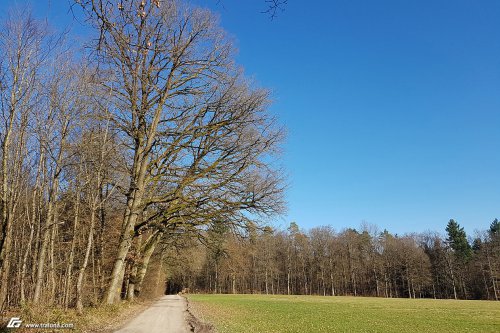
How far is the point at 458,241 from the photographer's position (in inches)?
3295

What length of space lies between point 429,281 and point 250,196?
3052 inches

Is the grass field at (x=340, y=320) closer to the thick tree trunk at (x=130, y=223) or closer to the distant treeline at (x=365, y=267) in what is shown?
the thick tree trunk at (x=130, y=223)

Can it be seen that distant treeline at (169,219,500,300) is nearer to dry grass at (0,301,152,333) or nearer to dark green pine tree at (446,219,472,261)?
dark green pine tree at (446,219,472,261)

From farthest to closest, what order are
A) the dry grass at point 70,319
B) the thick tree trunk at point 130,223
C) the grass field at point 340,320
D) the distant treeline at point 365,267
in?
the distant treeline at point 365,267
the grass field at point 340,320
the thick tree trunk at point 130,223
the dry grass at point 70,319

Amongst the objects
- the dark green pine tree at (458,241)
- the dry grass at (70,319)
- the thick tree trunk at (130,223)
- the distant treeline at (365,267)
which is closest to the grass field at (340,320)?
the dry grass at (70,319)

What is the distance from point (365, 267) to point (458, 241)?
22.4 meters

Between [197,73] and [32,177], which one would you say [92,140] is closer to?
[32,177]

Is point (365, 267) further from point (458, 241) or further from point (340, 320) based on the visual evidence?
point (340, 320)

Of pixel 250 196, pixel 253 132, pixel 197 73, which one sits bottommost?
pixel 250 196

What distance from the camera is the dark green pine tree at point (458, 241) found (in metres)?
80.2

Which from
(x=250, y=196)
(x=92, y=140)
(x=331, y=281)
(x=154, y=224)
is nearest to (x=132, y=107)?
(x=92, y=140)

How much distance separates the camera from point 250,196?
16.6 metres

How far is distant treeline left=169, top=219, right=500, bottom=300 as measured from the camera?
249ft

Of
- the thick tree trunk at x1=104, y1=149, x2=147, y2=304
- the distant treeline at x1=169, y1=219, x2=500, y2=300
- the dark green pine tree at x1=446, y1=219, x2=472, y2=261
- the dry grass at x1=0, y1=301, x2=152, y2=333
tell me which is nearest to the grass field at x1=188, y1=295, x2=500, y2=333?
the dry grass at x1=0, y1=301, x2=152, y2=333
